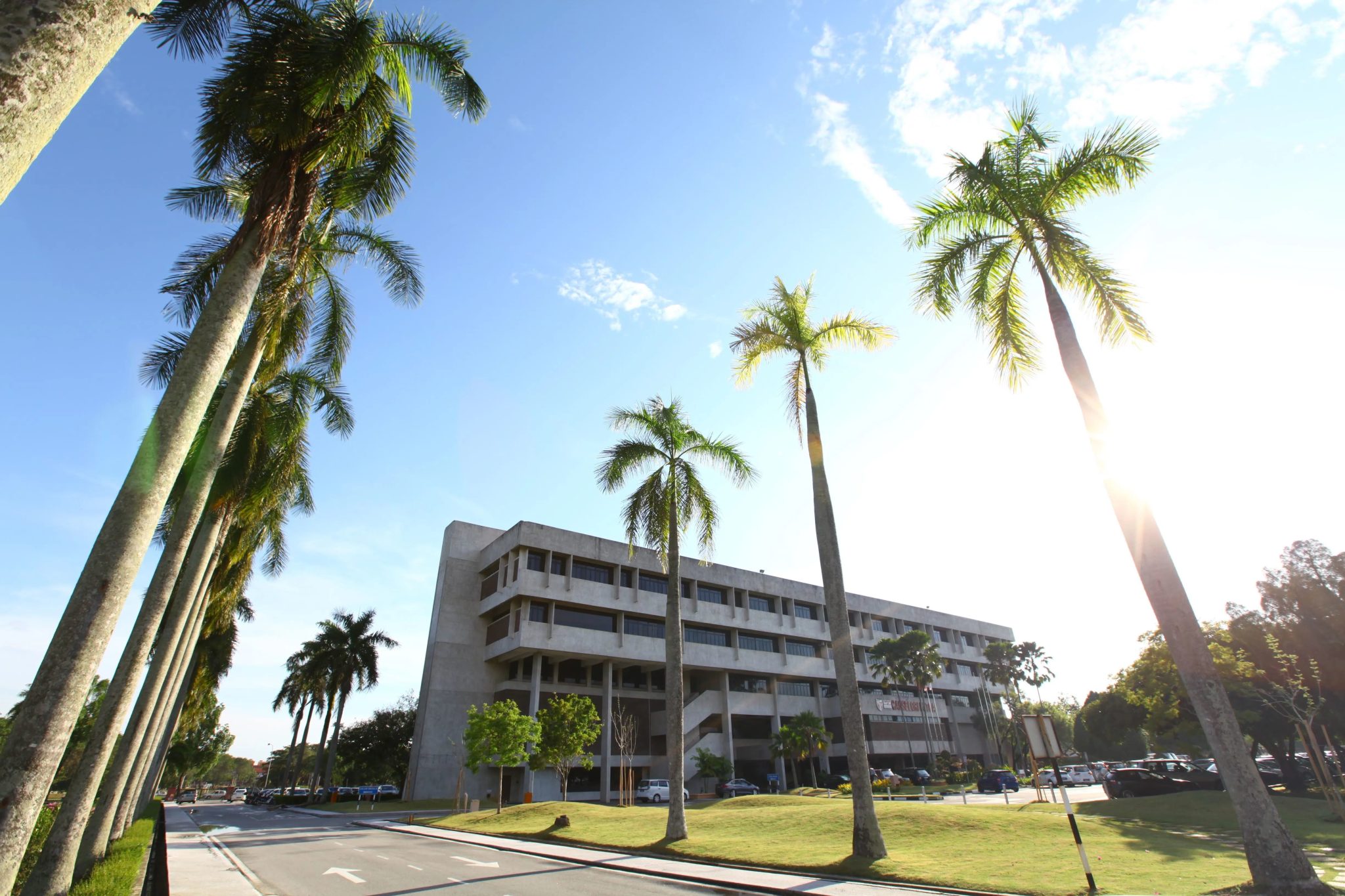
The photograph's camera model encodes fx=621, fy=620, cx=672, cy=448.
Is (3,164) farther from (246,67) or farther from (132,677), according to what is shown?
(132,677)

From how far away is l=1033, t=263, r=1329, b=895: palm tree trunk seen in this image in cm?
815

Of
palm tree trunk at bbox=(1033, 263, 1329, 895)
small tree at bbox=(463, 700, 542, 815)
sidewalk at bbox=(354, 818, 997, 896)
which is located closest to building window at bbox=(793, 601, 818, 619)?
small tree at bbox=(463, 700, 542, 815)

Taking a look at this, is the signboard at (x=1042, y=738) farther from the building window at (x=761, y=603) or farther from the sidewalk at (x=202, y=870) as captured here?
the building window at (x=761, y=603)

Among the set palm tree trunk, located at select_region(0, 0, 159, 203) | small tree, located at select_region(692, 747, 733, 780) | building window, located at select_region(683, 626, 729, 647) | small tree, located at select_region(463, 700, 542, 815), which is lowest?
small tree, located at select_region(692, 747, 733, 780)

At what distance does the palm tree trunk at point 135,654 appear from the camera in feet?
30.6

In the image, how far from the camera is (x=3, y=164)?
2391 mm

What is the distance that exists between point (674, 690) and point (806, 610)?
43.8 meters

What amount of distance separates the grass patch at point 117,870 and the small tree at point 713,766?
108 ft

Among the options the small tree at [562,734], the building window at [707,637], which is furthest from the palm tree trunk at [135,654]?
the building window at [707,637]

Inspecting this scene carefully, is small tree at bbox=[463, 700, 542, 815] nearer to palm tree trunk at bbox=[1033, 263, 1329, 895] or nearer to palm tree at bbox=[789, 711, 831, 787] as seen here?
palm tree at bbox=[789, 711, 831, 787]

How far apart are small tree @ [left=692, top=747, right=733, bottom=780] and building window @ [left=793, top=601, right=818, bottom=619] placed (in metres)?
17.9

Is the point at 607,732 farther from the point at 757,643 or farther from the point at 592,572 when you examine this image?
the point at 757,643

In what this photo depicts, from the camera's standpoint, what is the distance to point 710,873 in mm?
13484

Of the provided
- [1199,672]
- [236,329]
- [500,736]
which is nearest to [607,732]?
[500,736]
